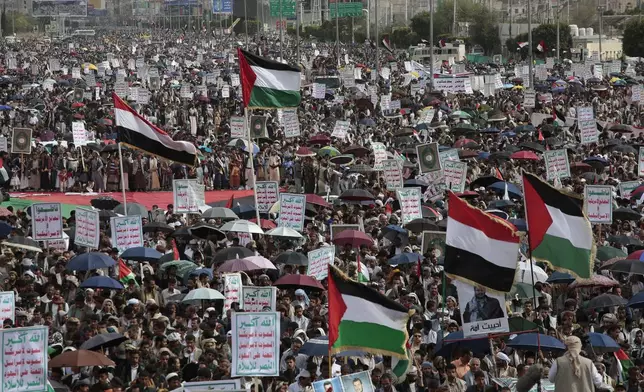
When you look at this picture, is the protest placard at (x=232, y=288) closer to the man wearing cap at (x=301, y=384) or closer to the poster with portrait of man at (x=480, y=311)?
the man wearing cap at (x=301, y=384)

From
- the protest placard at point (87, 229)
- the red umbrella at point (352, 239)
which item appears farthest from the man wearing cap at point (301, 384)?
the red umbrella at point (352, 239)

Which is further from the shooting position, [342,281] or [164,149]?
[164,149]

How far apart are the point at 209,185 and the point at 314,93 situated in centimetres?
1501

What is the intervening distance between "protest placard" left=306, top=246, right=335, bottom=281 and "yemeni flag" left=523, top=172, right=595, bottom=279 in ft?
16.8

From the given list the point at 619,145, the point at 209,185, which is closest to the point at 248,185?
the point at 209,185

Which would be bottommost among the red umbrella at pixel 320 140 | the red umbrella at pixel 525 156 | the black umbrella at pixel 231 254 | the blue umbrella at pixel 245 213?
the red umbrella at pixel 320 140

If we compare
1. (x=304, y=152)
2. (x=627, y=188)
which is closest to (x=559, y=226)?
(x=627, y=188)

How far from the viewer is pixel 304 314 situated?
16.0m

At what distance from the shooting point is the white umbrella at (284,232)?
823 inches

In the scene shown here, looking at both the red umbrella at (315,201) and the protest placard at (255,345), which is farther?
the red umbrella at (315,201)

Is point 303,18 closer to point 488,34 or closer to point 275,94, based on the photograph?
point 488,34

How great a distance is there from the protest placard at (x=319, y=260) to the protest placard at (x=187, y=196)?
A: 559cm

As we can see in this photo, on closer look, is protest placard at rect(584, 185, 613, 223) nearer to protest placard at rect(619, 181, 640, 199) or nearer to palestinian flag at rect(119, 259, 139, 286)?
protest placard at rect(619, 181, 640, 199)

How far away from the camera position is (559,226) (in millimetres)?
12820
